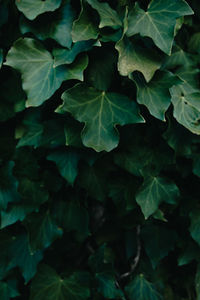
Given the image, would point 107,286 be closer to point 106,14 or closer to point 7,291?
point 7,291

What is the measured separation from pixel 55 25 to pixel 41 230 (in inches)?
30.5

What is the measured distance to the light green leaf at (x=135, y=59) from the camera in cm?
120

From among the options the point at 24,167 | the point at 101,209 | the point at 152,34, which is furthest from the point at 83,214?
the point at 152,34

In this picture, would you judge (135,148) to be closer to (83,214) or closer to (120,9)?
(83,214)

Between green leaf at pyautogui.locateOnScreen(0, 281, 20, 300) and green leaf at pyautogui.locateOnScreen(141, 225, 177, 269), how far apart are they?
22.8 inches

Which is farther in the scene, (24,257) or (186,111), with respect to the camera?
(24,257)

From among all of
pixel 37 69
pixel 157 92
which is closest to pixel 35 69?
pixel 37 69

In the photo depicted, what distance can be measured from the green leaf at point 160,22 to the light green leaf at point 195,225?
69 centimetres

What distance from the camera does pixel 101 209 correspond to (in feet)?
5.58

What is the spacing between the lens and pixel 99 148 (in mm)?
1229

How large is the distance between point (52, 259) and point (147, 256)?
0.42m

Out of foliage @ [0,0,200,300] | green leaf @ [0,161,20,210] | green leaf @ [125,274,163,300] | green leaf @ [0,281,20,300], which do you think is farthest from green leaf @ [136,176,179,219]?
green leaf @ [0,281,20,300]

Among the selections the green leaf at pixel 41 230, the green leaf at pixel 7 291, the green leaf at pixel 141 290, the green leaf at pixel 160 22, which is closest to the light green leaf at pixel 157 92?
the green leaf at pixel 160 22

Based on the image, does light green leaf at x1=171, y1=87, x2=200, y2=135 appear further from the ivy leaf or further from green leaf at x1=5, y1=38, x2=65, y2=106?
green leaf at x1=5, y1=38, x2=65, y2=106
